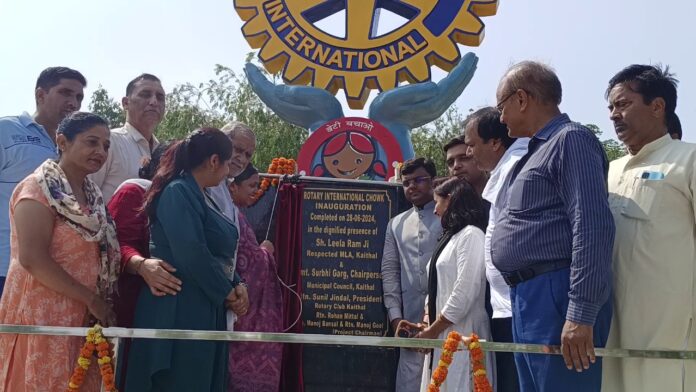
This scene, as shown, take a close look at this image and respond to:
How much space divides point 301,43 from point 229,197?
3252 millimetres

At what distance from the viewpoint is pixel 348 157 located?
6355 mm

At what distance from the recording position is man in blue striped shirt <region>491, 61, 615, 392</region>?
2.43 meters

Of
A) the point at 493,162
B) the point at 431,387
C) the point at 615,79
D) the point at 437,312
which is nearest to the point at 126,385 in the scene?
the point at 431,387

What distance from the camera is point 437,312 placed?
4.05 m

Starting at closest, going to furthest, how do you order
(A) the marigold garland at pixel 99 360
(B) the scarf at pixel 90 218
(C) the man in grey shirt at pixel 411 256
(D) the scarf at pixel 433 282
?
(A) the marigold garland at pixel 99 360, (B) the scarf at pixel 90 218, (D) the scarf at pixel 433 282, (C) the man in grey shirt at pixel 411 256

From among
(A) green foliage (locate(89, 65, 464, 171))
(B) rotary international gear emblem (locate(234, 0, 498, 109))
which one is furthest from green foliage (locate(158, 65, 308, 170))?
(B) rotary international gear emblem (locate(234, 0, 498, 109))

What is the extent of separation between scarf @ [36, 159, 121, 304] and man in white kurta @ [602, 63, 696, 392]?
214 cm

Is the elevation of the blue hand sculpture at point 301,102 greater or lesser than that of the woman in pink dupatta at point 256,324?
greater

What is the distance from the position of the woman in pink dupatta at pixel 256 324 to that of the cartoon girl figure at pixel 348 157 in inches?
77.3

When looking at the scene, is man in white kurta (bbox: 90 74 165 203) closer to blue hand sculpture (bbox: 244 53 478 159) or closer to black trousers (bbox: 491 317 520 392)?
black trousers (bbox: 491 317 520 392)

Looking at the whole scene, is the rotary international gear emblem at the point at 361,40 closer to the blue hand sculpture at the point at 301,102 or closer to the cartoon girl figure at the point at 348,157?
the blue hand sculpture at the point at 301,102

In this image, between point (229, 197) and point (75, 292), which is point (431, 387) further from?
point (229, 197)

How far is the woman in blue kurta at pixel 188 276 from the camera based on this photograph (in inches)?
124

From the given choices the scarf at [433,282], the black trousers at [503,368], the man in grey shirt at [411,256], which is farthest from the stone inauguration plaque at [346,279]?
the black trousers at [503,368]
